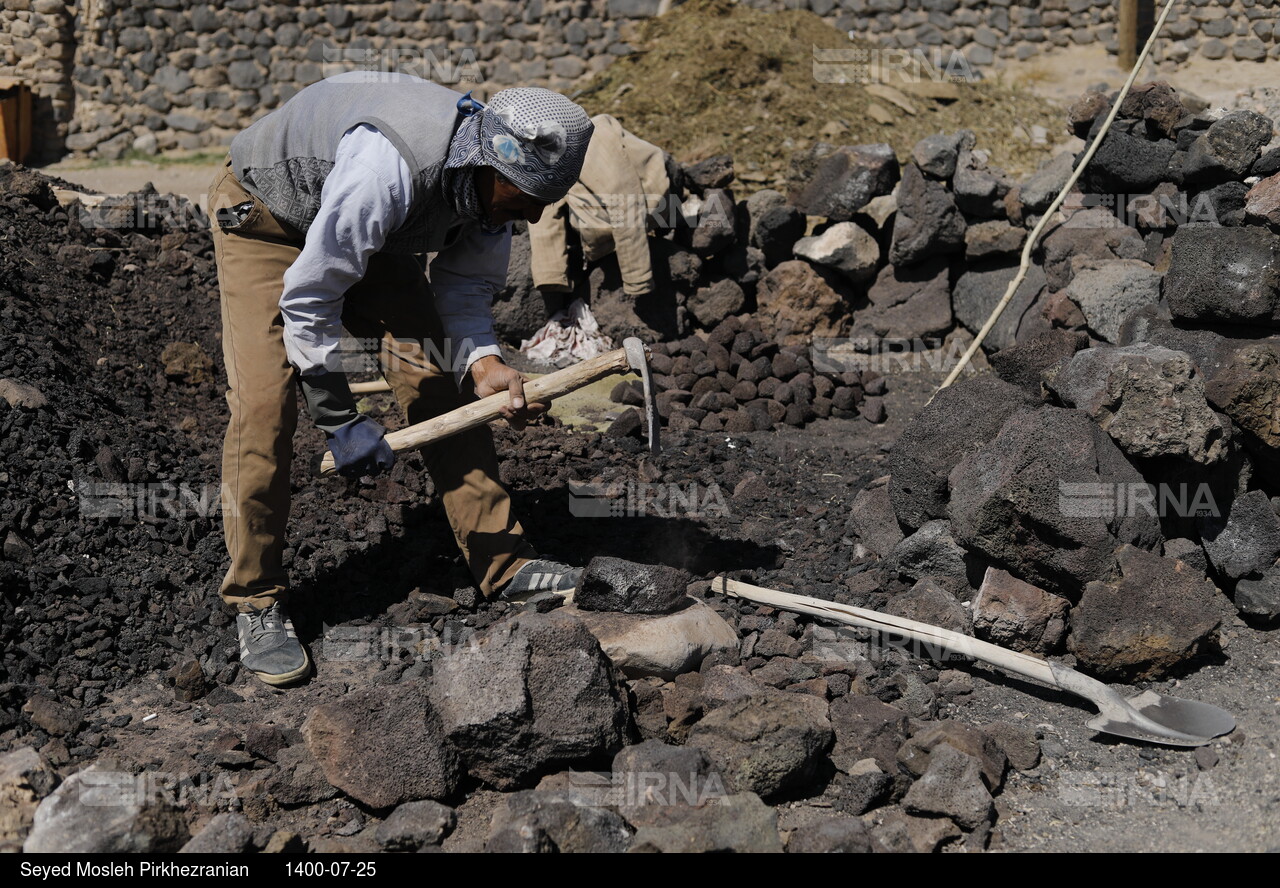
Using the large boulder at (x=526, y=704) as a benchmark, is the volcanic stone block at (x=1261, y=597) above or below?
above

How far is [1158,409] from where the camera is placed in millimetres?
3984

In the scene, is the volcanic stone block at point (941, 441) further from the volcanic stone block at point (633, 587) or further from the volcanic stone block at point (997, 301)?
the volcanic stone block at point (997, 301)

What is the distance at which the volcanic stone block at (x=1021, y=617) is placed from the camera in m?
3.88

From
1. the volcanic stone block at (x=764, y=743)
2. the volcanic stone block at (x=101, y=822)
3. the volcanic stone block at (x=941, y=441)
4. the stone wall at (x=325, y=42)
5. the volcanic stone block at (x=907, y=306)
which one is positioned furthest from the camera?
the stone wall at (x=325, y=42)

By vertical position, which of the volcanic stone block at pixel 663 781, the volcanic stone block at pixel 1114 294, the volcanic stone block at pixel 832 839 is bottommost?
the volcanic stone block at pixel 663 781

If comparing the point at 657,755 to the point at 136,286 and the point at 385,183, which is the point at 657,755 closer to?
the point at 385,183

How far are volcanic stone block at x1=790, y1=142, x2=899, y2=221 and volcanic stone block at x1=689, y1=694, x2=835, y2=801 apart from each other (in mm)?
4661

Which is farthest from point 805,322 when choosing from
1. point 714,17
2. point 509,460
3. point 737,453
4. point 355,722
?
point 714,17

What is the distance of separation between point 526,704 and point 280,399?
4.44 ft

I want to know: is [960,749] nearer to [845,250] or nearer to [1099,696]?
[1099,696]

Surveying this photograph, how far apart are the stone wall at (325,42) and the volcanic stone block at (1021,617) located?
9859mm

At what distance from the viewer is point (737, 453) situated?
5.70 m

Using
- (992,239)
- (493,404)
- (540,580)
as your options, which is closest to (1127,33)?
(992,239)

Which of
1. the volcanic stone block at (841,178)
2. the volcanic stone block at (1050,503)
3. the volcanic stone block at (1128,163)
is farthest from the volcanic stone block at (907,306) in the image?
the volcanic stone block at (1050,503)
